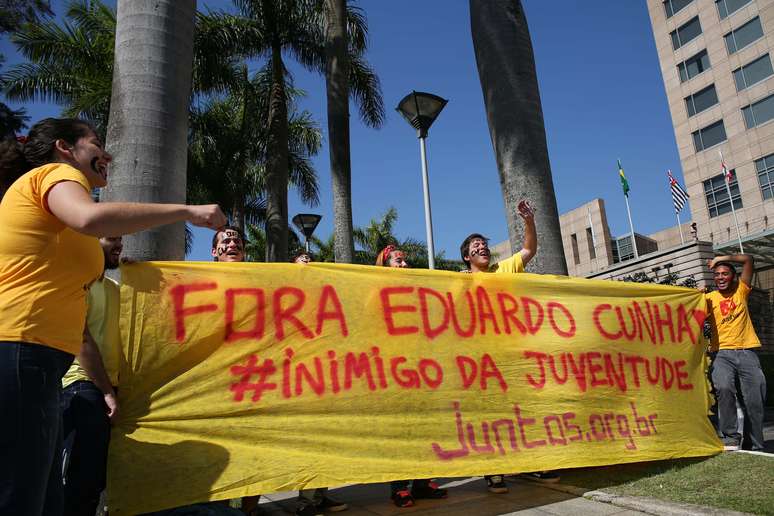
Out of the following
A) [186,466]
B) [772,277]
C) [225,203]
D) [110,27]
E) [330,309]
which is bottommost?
[186,466]

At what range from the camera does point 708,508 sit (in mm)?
3088

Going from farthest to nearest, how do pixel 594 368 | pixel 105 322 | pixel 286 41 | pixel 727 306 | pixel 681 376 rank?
1. pixel 286 41
2. pixel 727 306
3. pixel 681 376
4. pixel 594 368
5. pixel 105 322

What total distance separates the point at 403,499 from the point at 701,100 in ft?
130

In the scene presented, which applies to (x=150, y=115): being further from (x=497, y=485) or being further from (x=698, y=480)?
(x=698, y=480)

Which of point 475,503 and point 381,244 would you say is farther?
point 381,244

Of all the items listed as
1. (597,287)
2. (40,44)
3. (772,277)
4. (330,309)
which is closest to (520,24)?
(597,287)

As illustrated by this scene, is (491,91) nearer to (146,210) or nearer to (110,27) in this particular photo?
(146,210)

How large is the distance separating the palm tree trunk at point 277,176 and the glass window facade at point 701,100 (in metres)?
31.3

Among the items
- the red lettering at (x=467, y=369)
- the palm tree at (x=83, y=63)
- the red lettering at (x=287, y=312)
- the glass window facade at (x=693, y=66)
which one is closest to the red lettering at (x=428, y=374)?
the red lettering at (x=467, y=369)

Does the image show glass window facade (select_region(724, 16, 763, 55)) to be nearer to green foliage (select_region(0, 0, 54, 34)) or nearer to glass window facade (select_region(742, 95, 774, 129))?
glass window facade (select_region(742, 95, 774, 129))

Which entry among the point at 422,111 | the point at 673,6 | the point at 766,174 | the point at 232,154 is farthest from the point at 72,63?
the point at 673,6

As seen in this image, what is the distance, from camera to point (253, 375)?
326cm

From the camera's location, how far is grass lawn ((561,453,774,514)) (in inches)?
128

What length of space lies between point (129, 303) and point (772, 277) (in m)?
29.1
